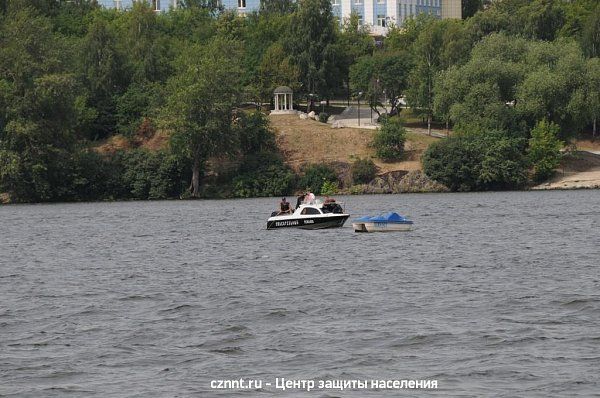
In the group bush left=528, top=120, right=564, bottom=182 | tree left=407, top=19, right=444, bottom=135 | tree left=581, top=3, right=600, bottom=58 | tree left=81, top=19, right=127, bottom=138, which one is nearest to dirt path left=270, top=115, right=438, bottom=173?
tree left=407, top=19, right=444, bottom=135

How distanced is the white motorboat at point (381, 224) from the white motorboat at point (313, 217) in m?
2.14

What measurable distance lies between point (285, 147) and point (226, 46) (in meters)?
14.3

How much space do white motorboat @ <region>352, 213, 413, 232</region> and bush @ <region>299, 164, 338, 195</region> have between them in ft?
162

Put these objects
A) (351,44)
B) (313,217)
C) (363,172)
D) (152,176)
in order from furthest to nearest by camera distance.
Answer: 1. (351,44)
2. (152,176)
3. (363,172)
4. (313,217)

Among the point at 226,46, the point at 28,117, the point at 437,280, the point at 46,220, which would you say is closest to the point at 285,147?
the point at 226,46

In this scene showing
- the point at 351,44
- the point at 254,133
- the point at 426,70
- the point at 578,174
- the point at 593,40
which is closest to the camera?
the point at 578,174

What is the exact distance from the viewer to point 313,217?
73.1m

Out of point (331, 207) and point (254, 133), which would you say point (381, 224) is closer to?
point (331, 207)

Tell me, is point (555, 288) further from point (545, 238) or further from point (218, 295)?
point (545, 238)

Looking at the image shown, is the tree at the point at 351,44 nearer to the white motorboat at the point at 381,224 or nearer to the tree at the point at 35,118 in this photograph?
the tree at the point at 35,118

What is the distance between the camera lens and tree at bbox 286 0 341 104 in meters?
151

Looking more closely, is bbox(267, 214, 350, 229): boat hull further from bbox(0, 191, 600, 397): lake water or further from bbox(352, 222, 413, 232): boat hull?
bbox(352, 222, 413, 232): boat hull

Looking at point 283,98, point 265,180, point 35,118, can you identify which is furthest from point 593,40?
point 35,118

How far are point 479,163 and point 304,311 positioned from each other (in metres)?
81.9
